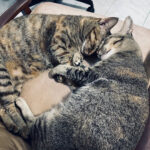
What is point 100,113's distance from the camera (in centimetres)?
117

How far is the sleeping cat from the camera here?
1.57 m

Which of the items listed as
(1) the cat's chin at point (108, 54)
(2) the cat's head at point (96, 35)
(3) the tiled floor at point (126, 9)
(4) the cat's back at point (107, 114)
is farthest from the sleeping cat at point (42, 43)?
(3) the tiled floor at point (126, 9)

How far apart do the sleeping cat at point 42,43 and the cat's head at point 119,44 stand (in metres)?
0.07

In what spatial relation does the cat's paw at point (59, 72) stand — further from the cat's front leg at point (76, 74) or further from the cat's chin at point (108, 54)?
the cat's chin at point (108, 54)

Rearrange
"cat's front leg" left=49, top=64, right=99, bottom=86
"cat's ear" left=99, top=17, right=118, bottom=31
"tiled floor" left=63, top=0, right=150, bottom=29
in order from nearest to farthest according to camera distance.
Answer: "cat's front leg" left=49, top=64, right=99, bottom=86
"cat's ear" left=99, top=17, right=118, bottom=31
"tiled floor" left=63, top=0, right=150, bottom=29

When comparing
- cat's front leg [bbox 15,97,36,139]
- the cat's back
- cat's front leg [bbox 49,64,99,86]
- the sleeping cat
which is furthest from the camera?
the sleeping cat

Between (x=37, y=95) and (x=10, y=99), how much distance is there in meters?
0.19

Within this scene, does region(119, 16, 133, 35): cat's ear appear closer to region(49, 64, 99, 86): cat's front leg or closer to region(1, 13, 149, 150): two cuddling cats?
region(1, 13, 149, 150): two cuddling cats

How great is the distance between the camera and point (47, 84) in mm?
1571

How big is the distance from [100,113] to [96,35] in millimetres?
766

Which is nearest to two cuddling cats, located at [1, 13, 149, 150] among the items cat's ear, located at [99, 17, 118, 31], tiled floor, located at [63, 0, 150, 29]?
cat's ear, located at [99, 17, 118, 31]

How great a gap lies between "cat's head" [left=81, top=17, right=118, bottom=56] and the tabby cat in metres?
0.26

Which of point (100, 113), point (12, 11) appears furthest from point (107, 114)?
point (12, 11)

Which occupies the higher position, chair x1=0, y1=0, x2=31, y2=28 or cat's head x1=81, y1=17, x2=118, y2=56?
chair x1=0, y1=0, x2=31, y2=28
